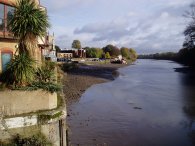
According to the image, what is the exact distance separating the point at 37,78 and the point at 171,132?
36.7 feet

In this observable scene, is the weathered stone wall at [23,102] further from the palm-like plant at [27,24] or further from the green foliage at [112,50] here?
the green foliage at [112,50]

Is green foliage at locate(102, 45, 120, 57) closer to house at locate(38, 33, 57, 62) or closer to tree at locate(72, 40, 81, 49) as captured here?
tree at locate(72, 40, 81, 49)

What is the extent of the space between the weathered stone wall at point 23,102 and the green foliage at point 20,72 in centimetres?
92

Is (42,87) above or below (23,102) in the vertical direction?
above

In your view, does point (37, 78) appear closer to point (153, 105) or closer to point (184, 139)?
point (184, 139)

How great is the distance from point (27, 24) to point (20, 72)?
250 cm

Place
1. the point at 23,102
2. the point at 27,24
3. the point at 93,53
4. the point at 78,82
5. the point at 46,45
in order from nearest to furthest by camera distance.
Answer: the point at 23,102 < the point at 27,24 < the point at 46,45 < the point at 78,82 < the point at 93,53

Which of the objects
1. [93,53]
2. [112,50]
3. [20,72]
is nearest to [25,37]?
[20,72]

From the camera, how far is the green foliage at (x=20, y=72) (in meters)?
14.5

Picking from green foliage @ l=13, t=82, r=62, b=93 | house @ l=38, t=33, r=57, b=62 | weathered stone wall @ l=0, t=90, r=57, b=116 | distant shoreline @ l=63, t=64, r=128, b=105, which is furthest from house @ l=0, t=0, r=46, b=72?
distant shoreline @ l=63, t=64, r=128, b=105

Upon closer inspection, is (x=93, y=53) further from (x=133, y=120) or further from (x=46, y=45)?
(x=133, y=120)

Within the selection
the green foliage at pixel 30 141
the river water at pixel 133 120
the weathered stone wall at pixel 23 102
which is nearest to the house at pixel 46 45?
the river water at pixel 133 120

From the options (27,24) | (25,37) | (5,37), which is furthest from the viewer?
(5,37)

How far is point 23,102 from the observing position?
540 inches
